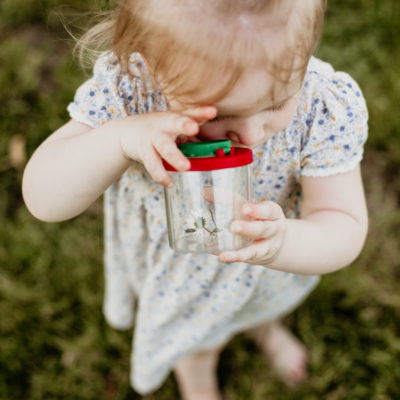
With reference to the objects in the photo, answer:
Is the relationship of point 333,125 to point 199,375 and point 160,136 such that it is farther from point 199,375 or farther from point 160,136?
point 199,375

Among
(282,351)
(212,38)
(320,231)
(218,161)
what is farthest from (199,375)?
(212,38)

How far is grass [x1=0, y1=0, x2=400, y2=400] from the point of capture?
1832 millimetres

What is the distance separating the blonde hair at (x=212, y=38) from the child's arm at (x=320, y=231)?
29 centimetres

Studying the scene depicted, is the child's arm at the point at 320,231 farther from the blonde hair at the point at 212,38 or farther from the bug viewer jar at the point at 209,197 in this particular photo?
the blonde hair at the point at 212,38

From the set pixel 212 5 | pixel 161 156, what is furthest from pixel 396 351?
pixel 212 5

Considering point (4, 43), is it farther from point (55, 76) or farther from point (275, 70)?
point (275, 70)

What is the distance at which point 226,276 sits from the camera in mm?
1373

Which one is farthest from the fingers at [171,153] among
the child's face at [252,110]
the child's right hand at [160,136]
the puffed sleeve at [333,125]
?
the puffed sleeve at [333,125]

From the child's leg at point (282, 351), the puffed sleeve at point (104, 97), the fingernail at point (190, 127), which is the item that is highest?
the fingernail at point (190, 127)

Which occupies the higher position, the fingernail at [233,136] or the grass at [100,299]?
the fingernail at [233,136]

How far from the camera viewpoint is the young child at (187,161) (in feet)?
2.74

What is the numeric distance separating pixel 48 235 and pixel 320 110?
133 centimetres

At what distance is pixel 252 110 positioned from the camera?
0.91 meters

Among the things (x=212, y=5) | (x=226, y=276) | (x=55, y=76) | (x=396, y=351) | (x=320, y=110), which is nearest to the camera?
(x=212, y=5)
